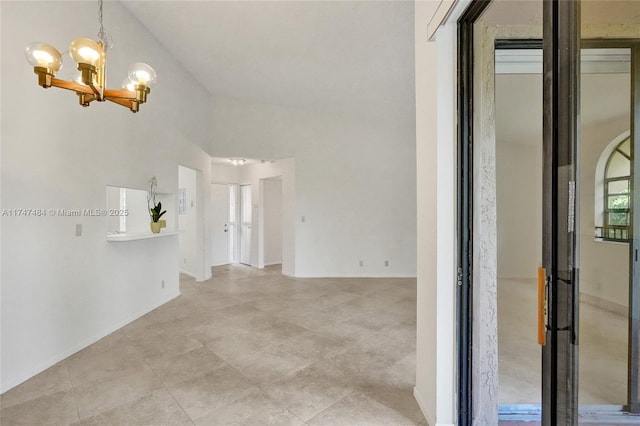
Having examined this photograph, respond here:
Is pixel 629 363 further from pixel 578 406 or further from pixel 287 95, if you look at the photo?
pixel 287 95

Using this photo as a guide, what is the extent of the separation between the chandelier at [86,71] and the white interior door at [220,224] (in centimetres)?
542

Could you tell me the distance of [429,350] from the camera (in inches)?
73.2

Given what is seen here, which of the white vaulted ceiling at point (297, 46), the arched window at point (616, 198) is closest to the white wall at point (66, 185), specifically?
the white vaulted ceiling at point (297, 46)

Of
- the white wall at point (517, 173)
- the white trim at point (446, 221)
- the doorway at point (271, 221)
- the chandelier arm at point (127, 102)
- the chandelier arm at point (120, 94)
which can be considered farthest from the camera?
the doorway at point (271, 221)

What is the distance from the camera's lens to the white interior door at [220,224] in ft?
24.4

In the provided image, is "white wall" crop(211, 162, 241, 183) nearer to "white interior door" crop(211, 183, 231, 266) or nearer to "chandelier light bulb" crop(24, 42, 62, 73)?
"white interior door" crop(211, 183, 231, 266)

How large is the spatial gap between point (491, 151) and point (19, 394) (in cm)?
371

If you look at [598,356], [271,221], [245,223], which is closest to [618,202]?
[598,356]

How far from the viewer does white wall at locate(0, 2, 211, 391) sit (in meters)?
2.36

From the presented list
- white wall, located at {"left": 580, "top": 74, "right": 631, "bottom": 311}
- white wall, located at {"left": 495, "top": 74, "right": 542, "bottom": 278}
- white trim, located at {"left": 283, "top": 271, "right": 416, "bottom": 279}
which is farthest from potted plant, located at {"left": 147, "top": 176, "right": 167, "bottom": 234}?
white wall, located at {"left": 580, "top": 74, "right": 631, "bottom": 311}

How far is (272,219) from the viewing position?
7.72 metres

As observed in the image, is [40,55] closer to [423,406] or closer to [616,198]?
[616,198]

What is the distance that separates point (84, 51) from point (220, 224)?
607 centimetres

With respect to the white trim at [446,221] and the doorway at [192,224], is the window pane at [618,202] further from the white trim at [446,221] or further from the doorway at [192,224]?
the doorway at [192,224]
